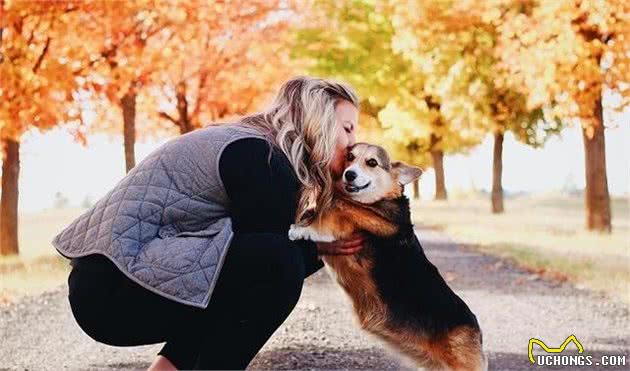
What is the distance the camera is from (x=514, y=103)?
17.5 metres

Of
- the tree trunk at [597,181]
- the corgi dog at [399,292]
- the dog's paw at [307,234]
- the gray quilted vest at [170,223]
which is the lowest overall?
the tree trunk at [597,181]

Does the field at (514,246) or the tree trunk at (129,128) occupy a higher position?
the tree trunk at (129,128)

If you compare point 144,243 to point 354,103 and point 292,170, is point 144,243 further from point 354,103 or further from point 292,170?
point 354,103

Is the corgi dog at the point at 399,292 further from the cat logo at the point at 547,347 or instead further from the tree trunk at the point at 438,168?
the tree trunk at the point at 438,168

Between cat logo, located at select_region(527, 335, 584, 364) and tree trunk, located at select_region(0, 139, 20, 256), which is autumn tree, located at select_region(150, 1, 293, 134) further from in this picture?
cat logo, located at select_region(527, 335, 584, 364)

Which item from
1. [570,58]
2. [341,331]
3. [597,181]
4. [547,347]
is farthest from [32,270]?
[597,181]

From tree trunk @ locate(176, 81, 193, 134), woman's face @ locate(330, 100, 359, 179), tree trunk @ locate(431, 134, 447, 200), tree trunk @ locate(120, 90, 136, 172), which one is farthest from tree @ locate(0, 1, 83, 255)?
tree trunk @ locate(431, 134, 447, 200)

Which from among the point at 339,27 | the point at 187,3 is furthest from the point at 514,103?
the point at 187,3

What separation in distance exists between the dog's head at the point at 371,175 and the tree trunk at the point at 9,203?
24.8 feet

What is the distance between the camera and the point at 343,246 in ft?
10.9

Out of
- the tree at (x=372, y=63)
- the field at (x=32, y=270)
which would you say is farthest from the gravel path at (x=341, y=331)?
the tree at (x=372, y=63)

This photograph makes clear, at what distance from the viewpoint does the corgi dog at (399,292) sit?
322 centimetres

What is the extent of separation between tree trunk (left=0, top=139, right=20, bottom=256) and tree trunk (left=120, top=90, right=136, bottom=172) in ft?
4.44

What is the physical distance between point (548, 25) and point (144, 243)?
9284mm
